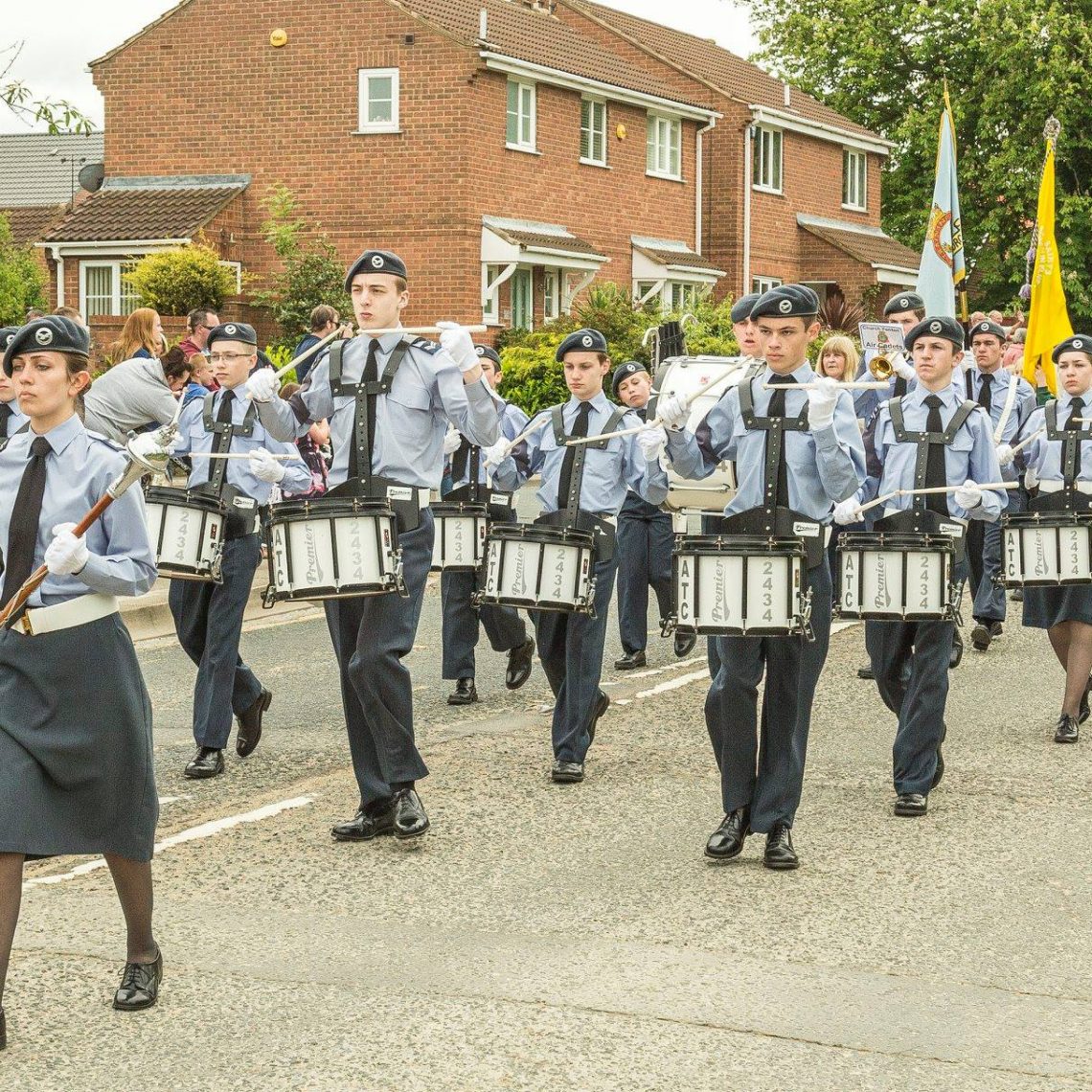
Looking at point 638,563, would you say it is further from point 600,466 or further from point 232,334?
point 232,334

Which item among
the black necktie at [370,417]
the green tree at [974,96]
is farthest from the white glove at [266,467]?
the green tree at [974,96]

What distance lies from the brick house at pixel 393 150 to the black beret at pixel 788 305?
26.2m

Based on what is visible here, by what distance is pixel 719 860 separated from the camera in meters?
7.40

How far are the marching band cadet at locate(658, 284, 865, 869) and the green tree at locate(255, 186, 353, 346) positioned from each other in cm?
2443

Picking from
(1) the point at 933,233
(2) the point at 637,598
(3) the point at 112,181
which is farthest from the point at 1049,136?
(3) the point at 112,181

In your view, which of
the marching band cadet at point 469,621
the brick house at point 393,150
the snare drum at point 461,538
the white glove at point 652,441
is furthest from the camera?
the brick house at point 393,150

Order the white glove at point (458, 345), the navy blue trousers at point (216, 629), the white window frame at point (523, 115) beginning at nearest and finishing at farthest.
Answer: the white glove at point (458, 345)
the navy blue trousers at point (216, 629)
the white window frame at point (523, 115)

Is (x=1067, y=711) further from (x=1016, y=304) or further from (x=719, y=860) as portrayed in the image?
(x=1016, y=304)

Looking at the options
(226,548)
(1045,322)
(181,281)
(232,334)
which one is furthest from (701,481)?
(181,281)

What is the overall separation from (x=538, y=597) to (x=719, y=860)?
86.5 inches

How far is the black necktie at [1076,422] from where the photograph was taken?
1076 cm

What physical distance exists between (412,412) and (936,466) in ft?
8.62

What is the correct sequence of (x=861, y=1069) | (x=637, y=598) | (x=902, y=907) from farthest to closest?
(x=637, y=598)
(x=902, y=907)
(x=861, y=1069)

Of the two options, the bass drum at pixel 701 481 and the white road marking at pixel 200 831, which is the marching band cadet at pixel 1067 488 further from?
the white road marking at pixel 200 831
